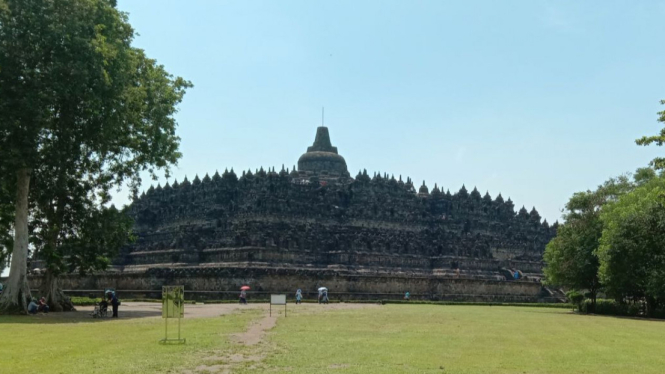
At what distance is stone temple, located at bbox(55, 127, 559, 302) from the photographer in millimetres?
52562

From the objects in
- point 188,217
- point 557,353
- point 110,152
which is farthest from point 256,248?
point 557,353

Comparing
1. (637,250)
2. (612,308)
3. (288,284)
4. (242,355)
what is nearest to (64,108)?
(242,355)

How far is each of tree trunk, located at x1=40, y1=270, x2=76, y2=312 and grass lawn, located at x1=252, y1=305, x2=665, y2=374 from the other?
1368cm

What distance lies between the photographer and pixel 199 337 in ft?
65.6

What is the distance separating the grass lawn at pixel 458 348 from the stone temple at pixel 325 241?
25.9m

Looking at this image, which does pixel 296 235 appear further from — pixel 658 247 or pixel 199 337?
pixel 199 337

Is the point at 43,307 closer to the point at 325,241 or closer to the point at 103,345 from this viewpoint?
the point at 103,345

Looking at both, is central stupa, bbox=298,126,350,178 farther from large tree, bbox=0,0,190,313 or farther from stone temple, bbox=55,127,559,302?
large tree, bbox=0,0,190,313

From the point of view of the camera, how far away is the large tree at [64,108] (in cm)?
2866

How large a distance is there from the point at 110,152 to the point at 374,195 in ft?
132

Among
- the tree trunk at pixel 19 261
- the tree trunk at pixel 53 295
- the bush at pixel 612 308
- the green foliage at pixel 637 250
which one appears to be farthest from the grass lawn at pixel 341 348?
the bush at pixel 612 308

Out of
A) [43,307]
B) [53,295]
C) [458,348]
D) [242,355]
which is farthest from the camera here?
[53,295]

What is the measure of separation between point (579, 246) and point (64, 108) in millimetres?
29602

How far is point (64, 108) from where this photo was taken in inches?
1187
